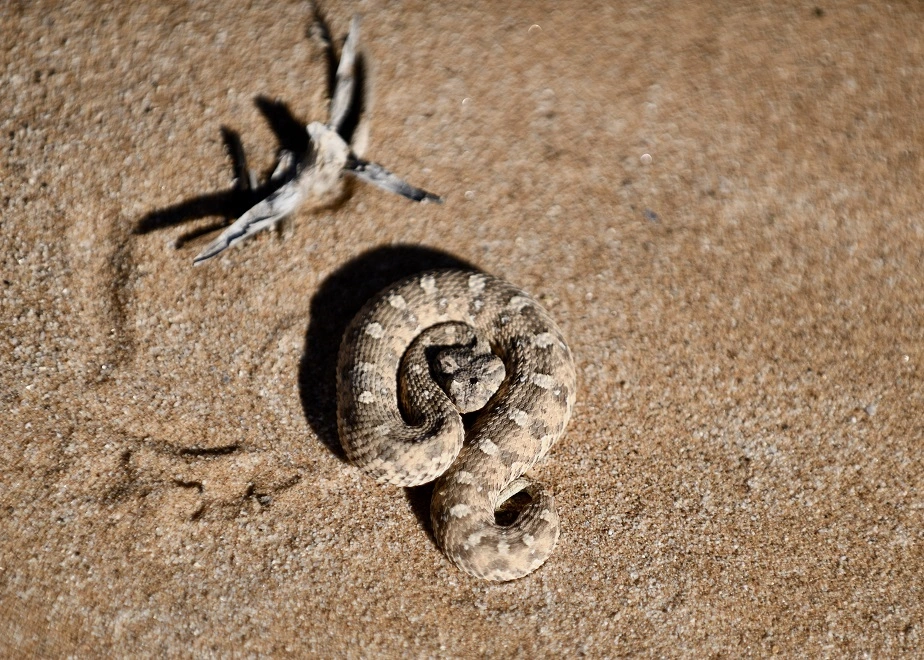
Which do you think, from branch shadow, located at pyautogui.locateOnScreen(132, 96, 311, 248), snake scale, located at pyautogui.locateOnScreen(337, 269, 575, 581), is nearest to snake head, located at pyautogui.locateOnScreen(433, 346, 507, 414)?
snake scale, located at pyautogui.locateOnScreen(337, 269, 575, 581)

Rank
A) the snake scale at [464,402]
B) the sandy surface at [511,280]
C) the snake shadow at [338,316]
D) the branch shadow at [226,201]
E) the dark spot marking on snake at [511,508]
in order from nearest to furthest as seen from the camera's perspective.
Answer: the sandy surface at [511,280] → the snake scale at [464,402] → the dark spot marking on snake at [511,508] → the snake shadow at [338,316] → the branch shadow at [226,201]

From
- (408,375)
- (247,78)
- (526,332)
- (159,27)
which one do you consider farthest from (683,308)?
(159,27)

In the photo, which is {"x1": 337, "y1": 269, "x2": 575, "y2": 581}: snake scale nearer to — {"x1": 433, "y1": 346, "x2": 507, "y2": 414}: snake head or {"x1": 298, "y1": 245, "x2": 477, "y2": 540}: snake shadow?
{"x1": 433, "y1": 346, "x2": 507, "y2": 414}: snake head

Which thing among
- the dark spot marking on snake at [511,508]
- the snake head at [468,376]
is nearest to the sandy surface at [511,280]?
the dark spot marking on snake at [511,508]

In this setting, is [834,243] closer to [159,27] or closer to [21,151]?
[159,27]

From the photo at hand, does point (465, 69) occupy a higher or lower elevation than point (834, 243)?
higher

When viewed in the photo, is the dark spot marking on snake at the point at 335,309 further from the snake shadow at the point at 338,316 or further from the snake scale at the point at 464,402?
the snake scale at the point at 464,402
